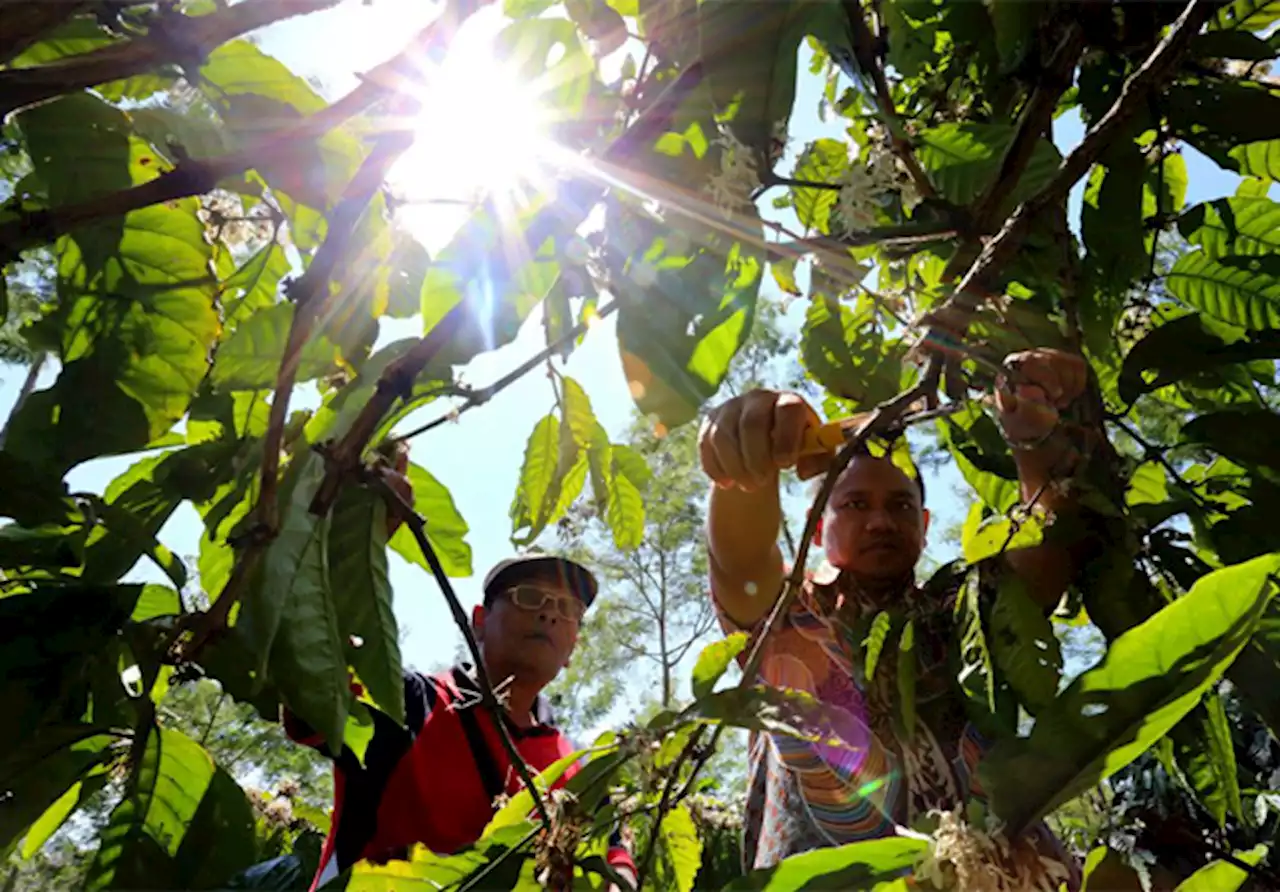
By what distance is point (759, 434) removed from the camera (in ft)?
1.82

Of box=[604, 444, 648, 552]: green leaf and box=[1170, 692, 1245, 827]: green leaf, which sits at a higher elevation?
box=[604, 444, 648, 552]: green leaf

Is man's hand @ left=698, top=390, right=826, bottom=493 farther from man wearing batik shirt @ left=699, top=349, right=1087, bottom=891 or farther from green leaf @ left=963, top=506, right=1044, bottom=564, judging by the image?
green leaf @ left=963, top=506, right=1044, bottom=564

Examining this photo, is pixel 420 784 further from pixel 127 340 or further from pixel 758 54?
pixel 758 54

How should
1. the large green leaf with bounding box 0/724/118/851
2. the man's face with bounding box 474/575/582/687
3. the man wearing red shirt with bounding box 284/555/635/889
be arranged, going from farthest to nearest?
1. the man's face with bounding box 474/575/582/687
2. the man wearing red shirt with bounding box 284/555/635/889
3. the large green leaf with bounding box 0/724/118/851

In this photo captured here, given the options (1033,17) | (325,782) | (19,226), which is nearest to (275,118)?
(19,226)

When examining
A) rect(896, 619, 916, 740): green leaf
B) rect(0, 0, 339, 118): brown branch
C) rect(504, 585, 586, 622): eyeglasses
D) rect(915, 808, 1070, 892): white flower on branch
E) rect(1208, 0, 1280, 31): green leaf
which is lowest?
rect(915, 808, 1070, 892): white flower on branch

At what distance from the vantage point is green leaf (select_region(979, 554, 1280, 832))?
34cm

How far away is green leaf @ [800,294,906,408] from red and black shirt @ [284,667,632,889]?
70cm

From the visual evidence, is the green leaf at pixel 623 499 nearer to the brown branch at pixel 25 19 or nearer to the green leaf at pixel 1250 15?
the brown branch at pixel 25 19

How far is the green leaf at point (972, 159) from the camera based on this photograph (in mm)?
660

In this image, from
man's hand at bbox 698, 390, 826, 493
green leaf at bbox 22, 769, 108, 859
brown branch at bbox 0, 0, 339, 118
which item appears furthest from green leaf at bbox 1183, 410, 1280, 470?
green leaf at bbox 22, 769, 108, 859

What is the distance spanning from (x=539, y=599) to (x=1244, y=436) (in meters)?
1.32

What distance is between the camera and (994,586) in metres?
0.55

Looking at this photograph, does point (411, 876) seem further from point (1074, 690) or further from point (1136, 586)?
point (1136, 586)
